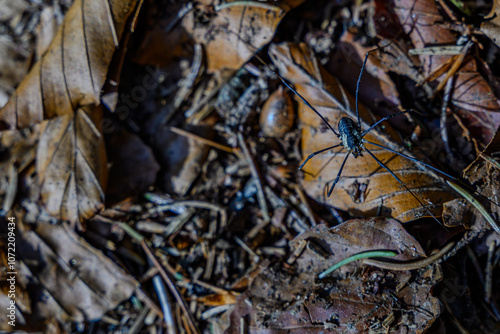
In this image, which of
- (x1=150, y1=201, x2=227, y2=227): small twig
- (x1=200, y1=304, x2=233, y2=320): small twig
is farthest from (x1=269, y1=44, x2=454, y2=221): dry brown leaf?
(x1=200, y1=304, x2=233, y2=320): small twig

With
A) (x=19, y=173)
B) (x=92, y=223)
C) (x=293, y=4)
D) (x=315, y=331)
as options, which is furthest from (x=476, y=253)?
(x=19, y=173)

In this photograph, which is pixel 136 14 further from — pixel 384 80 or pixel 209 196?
pixel 384 80

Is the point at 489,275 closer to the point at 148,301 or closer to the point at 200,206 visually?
the point at 200,206

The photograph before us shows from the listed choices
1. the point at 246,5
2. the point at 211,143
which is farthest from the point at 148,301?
the point at 246,5

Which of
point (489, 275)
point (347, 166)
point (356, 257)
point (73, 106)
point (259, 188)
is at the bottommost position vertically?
point (489, 275)

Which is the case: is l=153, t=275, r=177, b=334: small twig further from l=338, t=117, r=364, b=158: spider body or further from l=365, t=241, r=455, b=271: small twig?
l=338, t=117, r=364, b=158: spider body

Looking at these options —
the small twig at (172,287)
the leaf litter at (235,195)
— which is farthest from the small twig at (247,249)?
the small twig at (172,287)
